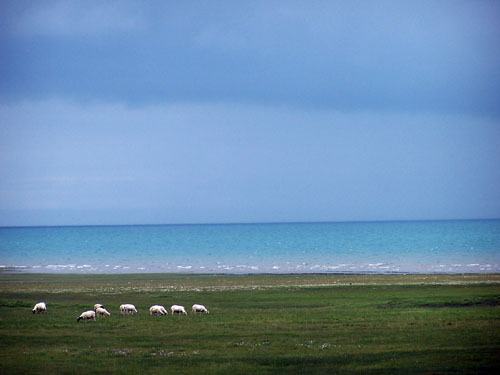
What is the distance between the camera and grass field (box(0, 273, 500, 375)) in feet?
71.4

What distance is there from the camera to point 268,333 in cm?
2792

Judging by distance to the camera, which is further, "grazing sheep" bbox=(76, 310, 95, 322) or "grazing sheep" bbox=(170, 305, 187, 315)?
"grazing sheep" bbox=(170, 305, 187, 315)

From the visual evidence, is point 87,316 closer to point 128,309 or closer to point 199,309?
point 128,309

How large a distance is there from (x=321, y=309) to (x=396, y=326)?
835cm

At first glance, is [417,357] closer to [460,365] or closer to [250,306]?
[460,365]

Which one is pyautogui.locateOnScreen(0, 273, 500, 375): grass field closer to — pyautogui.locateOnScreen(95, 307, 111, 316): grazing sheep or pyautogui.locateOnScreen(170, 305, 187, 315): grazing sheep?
pyautogui.locateOnScreen(95, 307, 111, 316): grazing sheep

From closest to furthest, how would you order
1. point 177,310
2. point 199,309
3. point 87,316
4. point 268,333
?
1. point 268,333
2. point 87,316
3. point 177,310
4. point 199,309

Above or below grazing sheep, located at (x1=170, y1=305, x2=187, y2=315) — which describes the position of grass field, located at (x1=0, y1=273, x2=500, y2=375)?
below

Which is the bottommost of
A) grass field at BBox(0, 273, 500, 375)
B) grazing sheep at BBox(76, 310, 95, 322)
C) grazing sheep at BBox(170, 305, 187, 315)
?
grass field at BBox(0, 273, 500, 375)

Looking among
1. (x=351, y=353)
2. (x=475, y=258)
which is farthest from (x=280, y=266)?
(x=351, y=353)

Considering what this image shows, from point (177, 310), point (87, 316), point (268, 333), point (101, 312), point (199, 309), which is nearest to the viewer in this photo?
point (268, 333)

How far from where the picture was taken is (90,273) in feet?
257

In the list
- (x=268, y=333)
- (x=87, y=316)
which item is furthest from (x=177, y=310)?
(x=268, y=333)

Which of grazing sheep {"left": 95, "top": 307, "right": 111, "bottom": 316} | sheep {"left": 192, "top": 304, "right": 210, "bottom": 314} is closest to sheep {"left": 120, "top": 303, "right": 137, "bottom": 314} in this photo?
grazing sheep {"left": 95, "top": 307, "right": 111, "bottom": 316}
